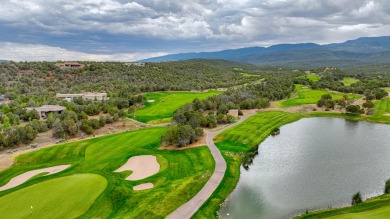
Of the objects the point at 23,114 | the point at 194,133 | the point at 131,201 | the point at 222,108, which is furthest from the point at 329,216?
the point at 23,114

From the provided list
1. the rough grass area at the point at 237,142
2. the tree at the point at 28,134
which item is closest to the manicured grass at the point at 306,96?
the rough grass area at the point at 237,142

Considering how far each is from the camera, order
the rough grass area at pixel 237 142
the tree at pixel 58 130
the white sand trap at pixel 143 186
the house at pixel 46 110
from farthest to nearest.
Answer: the house at pixel 46 110
the tree at pixel 58 130
the white sand trap at pixel 143 186
the rough grass area at pixel 237 142

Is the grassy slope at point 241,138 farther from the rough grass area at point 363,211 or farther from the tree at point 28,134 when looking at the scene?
the tree at point 28,134

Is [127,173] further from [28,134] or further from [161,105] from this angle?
[161,105]

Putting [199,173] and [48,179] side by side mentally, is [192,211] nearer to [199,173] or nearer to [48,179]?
[199,173]

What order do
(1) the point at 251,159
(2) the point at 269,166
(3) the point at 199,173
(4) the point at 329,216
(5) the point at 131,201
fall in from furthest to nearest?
(1) the point at 251,159, (2) the point at 269,166, (3) the point at 199,173, (5) the point at 131,201, (4) the point at 329,216

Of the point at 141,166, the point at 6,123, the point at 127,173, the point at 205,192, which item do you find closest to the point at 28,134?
the point at 6,123
